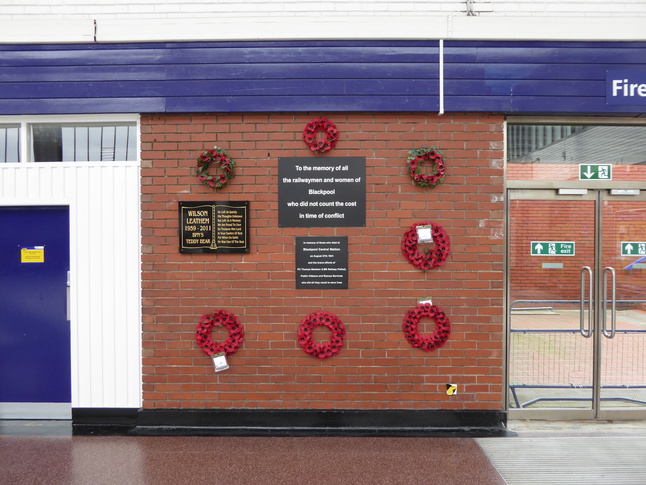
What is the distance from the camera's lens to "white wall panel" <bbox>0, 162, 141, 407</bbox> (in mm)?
4309

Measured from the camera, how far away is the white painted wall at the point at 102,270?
4.31 metres

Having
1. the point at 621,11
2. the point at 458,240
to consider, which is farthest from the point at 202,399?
the point at 621,11

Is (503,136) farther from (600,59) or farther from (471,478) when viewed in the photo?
(471,478)

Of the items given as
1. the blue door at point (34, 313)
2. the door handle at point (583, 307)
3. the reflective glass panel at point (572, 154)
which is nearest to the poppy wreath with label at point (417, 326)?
the door handle at point (583, 307)

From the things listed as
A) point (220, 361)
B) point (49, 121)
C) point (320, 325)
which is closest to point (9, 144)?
point (49, 121)

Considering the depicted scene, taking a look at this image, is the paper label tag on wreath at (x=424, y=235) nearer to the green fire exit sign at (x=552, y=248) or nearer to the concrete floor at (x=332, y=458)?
the green fire exit sign at (x=552, y=248)

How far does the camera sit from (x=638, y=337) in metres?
4.48

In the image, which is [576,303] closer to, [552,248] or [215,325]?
[552,248]

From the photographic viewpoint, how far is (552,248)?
14.4ft

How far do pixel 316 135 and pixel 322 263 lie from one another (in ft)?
3.95

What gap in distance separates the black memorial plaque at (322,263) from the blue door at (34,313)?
7.60ft

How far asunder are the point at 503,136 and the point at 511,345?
6.60ft

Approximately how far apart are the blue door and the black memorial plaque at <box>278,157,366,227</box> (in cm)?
221

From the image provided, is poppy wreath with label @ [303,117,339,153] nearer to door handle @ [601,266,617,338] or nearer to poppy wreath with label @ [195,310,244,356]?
poppy wreath with label @ [195,310,244,356]
